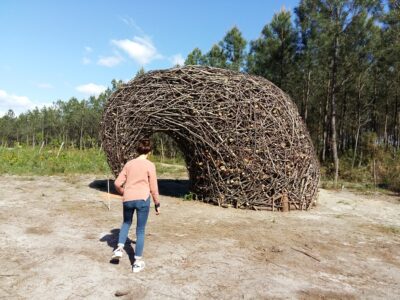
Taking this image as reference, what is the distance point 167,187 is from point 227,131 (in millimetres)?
3577

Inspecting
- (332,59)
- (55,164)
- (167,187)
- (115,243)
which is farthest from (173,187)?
(332,59)

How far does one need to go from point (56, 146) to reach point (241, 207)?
1681 cm

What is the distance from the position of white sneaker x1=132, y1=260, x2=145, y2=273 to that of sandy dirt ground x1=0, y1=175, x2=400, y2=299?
6cm

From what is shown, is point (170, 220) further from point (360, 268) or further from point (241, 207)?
point (360, 268)

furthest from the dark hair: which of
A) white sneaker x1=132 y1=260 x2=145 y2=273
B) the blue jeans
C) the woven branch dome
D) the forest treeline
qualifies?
the forest treeline

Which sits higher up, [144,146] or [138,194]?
[144,146]

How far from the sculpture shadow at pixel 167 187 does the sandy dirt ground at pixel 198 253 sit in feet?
4.48

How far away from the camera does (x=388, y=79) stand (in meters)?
23.8

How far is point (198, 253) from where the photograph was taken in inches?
179

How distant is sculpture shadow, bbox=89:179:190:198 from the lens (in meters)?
9.12

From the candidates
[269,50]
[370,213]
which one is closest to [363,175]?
[370,213]

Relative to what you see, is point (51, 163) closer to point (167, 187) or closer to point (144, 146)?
point (167, 187)

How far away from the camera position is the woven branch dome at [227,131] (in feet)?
23.6

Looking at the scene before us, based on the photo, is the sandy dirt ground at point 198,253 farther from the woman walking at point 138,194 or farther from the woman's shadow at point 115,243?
the woman walking at point 138,194
